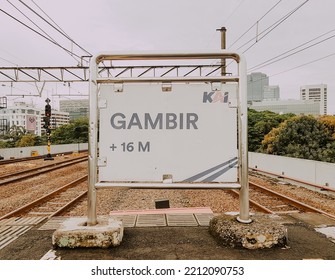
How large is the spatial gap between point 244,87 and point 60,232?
218cm

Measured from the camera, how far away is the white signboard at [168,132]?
282cm

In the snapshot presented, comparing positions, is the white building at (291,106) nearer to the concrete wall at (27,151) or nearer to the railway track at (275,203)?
the concrete wall at (27,151)

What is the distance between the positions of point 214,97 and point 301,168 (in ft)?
38.2

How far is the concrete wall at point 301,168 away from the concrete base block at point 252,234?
32.2ft

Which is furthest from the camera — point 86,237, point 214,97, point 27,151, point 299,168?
point 27,151

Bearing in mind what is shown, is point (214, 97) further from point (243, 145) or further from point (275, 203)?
point (275, 203)

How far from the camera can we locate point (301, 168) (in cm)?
1290

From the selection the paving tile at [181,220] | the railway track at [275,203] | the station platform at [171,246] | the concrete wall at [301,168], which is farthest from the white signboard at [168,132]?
the concrete wall at [301,168]

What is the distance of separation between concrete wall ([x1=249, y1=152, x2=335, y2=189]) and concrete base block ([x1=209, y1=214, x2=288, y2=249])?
981 centimetres

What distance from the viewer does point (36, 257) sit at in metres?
2.44

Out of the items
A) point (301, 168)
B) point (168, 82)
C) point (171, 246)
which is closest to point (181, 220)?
point (171, 246)

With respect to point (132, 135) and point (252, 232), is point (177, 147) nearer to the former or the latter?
point (132, 135)

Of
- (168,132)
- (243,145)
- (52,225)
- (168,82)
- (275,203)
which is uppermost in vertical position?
(168,82)

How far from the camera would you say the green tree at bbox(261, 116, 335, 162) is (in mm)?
18922
